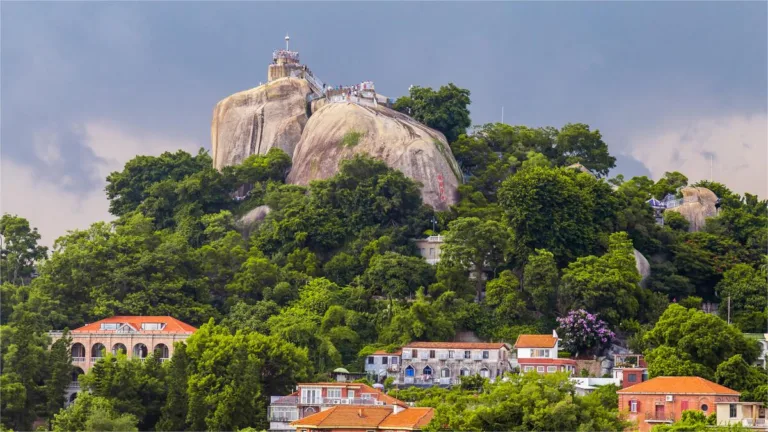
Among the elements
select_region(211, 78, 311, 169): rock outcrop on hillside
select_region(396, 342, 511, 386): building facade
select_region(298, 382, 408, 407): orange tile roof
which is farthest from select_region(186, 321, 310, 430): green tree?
select_region(211, 78, 311, 169): rock outcrop on hillside

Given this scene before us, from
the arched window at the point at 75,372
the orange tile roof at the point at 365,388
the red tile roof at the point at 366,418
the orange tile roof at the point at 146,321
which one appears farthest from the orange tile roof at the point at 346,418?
the arched window at the point at 75,372

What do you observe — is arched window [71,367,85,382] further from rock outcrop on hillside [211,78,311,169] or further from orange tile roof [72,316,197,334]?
rock outcrop on hillside [211,78,311,169]

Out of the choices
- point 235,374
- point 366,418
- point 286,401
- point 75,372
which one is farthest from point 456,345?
point 75,372

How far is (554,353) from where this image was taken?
7381 cm

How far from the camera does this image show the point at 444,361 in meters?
74.9

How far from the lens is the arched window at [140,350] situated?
76062mm

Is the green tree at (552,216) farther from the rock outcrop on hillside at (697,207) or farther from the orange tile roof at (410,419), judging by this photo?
the orange tile roof at (410,419)

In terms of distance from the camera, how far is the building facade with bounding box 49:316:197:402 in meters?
75.7

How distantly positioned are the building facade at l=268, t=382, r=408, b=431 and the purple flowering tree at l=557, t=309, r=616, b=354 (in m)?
10.7

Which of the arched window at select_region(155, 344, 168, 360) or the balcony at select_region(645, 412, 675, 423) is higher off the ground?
the arched window at select_region(155, 344, 168, 360)

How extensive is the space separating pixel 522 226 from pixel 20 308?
22773mm

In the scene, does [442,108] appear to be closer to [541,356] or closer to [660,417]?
[541,356]

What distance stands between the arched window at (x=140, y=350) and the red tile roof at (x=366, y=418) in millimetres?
12915

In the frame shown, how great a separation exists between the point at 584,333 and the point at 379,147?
18327 millimetres
